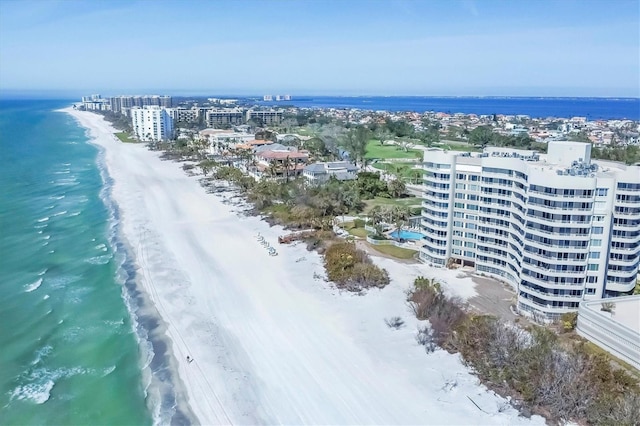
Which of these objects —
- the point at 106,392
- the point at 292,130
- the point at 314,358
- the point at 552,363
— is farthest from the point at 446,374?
the point at 292,130

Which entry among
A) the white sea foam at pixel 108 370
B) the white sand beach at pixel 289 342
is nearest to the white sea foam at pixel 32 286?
the white sand beach at pixel 289 342

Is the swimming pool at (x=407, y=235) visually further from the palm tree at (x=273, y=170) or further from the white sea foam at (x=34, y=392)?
the palm tree at (x=273, y=170)

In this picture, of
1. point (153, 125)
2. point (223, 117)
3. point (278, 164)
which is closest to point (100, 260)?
point (278, 164)

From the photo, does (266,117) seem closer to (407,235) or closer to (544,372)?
(407,235)

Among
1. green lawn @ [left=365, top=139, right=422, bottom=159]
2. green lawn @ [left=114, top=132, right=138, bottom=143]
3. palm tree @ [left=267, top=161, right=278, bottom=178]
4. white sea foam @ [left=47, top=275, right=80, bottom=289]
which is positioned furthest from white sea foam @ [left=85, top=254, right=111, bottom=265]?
green lawn @ [left=114, top=132, right=138, bottom=143]

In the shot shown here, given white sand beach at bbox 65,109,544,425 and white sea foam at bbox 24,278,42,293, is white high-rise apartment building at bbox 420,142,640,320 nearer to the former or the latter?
white sand beach at bbox 65,109,544,425
